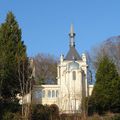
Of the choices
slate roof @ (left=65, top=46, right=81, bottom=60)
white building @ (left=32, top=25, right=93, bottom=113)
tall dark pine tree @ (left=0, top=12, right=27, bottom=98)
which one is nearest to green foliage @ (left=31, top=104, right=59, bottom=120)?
tall dark pine tree @ (left=0, top=12, right=27, bottom=98)

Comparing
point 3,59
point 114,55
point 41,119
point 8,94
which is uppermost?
point 114,55

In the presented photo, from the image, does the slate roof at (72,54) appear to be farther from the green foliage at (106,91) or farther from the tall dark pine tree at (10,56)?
the tall dark pine tree at (10,56)

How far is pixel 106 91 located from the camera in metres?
46.2

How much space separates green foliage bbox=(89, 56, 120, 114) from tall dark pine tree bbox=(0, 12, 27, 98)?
9042 mm

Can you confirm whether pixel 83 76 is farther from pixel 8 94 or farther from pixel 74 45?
pixel 8 94

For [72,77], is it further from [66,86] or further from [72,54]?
[72,54]

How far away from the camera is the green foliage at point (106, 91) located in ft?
147

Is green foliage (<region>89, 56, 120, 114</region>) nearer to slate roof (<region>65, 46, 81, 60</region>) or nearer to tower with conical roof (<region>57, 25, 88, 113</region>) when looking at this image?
tower with conical roof (<region>57, 25, 88, 113</region>)

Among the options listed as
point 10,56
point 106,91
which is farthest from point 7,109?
point 106,91

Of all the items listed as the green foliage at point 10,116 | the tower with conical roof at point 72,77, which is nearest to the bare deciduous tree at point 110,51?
the tower with conical roof at point 72,77

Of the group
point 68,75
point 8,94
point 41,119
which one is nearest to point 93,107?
point 8,94

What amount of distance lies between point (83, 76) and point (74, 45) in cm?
742

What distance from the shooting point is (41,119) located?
A: 107ft

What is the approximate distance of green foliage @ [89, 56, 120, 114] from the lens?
1768 inches
